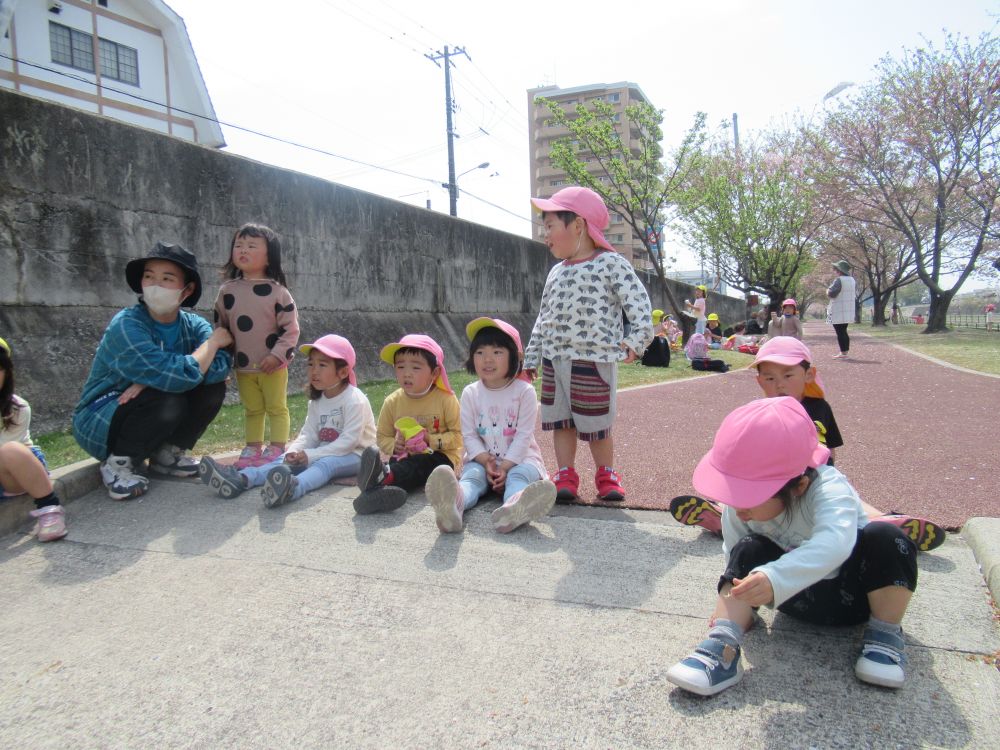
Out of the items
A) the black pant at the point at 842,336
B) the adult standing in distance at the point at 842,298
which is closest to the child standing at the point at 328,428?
the adult standing in distance at the point at 842,298

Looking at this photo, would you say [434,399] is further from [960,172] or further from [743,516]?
[960,172]

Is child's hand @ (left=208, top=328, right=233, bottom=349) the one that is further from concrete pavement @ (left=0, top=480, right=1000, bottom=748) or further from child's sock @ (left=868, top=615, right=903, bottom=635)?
child's sock @ (left=868, top=615, right=903, bottom=635)

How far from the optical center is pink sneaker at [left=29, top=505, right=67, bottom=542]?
9.93 ft

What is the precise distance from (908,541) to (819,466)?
1.01 ft

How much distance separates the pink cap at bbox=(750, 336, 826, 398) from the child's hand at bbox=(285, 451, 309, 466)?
2355mm

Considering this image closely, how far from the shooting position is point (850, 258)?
1634 inches

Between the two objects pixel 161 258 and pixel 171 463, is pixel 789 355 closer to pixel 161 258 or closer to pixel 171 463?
pixel 161 258

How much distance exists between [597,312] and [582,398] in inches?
17.3

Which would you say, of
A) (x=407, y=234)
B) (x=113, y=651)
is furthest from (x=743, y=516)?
(x=407, y=234)

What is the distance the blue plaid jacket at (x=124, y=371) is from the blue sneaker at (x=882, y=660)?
10.4 ft

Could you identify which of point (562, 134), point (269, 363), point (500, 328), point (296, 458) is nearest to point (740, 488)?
point (500, 328)

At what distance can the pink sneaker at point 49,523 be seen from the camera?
119 inches

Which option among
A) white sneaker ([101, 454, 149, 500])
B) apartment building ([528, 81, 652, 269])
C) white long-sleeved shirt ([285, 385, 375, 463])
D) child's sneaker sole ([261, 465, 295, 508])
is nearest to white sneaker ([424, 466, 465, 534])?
child's sneaker sole ([261, 465, 295, 508])

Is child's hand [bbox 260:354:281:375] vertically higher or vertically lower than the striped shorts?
higher
